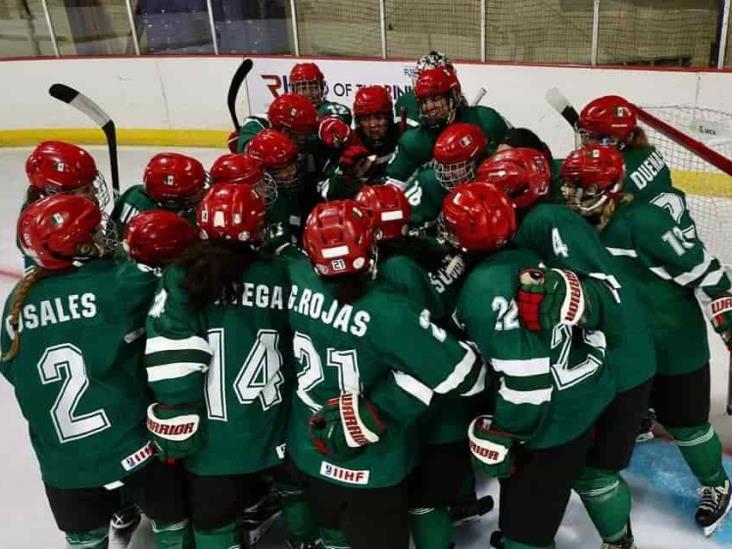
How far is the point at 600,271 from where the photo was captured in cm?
172

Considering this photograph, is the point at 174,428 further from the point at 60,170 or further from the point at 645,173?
the point at 645,173

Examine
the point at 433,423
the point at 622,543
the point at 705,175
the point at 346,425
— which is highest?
the point at 346,425

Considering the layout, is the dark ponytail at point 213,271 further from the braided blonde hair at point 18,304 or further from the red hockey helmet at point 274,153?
the red hockey helmet at point 274,153

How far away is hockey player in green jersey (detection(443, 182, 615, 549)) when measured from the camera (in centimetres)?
147

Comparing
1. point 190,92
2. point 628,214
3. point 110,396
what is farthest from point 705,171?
point 190,92

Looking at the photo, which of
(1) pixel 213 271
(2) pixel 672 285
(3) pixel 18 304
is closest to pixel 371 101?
(2) pixel 672 285

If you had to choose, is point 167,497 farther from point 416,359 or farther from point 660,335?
point 660,335

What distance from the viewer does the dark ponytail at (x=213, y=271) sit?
1573mm

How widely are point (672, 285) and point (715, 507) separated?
716 millimetres

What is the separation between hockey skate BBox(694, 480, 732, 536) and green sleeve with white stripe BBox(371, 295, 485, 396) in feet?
3.86

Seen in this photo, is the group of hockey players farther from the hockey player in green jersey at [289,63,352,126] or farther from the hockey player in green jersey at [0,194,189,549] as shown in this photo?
the hockey player in green jersey at [289,63,352,126]

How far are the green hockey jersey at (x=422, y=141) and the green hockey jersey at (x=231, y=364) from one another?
4.75ft

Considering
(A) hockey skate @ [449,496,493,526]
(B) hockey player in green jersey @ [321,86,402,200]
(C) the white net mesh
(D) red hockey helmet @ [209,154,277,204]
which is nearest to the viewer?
(A) hockey skate @ [449,496,493,526]

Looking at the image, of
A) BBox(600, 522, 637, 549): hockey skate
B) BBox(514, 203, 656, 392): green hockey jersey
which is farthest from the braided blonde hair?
BBox(600, 522, 637, 549): hockey skate
